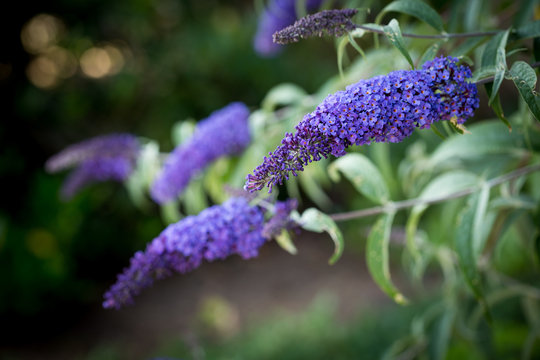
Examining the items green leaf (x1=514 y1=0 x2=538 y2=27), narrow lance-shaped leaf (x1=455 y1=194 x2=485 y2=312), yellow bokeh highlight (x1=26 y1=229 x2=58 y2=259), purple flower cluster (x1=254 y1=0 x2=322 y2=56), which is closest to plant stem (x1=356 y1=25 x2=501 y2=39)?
green leaf (x1=514 y1=0 x2=538 y2=27)

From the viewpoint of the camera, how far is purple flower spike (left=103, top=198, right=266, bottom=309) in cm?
100

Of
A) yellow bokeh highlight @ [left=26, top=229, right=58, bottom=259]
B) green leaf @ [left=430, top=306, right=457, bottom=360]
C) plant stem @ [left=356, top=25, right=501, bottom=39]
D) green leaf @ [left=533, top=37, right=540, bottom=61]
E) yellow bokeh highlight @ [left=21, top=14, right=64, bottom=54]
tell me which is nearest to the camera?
plant stem @ [left=356, top=25, right=501, bottom=39]

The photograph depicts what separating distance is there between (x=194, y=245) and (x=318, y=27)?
0.51 m

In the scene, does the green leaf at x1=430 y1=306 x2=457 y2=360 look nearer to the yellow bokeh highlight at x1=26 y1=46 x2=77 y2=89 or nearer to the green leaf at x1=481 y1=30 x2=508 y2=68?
the green leaf at x1=481 y1=30 x2=508 y2=68

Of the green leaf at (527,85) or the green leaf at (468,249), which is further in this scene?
the green leaf at (468,249)

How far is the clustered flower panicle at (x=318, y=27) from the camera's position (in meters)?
0.78

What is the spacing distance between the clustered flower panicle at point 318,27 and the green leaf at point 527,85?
0.28 meters

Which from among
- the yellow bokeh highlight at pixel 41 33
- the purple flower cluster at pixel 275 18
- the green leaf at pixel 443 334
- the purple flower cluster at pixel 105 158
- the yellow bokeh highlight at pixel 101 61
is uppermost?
the yellow bokeh highlight at pixel 41 33

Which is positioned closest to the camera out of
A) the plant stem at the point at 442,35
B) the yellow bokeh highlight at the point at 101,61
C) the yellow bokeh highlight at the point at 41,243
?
the plant stem at the point at 442,35

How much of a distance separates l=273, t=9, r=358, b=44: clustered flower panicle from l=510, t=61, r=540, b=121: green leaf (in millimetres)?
279

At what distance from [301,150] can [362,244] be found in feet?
14.6

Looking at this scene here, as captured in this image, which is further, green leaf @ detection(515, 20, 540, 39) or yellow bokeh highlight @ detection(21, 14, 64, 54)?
yellow bokeh highlight @ detection(21, 14, 64, 54)

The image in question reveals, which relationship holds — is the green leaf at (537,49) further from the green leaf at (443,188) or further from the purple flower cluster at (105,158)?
the purple flower cluster at (105,158)

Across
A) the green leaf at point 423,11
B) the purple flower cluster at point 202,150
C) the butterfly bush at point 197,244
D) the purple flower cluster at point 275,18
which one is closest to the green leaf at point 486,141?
the green leaf at point 423,11
